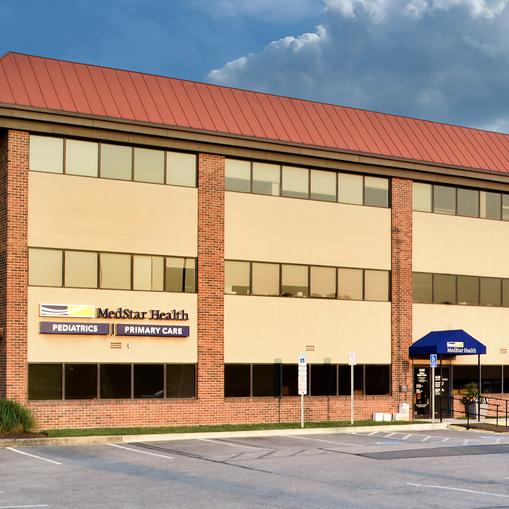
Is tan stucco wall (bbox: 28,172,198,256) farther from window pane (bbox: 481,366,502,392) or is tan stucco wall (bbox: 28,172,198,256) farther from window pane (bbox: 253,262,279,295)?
window pane (bbox: 481,366,502,392)

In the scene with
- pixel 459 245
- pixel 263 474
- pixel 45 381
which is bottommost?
pixel 263 474

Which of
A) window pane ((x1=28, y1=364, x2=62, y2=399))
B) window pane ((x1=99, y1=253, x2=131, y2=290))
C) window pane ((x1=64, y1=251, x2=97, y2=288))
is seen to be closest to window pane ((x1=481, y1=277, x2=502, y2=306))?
window pane ((x1=99, y1=253, x2=131, y2=290))

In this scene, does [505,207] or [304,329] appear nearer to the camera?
[304,329]

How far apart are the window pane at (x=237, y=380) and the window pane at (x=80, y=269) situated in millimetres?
5829

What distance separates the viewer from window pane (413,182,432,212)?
39469 millimetres

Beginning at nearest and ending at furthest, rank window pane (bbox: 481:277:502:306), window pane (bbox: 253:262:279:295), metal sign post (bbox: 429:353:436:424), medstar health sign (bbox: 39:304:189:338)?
medstar health sign (bbox: 39:304:189:338) → window pane (bbox: 253:262:279:295) → metal sign post (bbox: 429:353:436:424) → window pane (bbox: 481:277:502:306)

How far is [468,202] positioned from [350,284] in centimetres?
712

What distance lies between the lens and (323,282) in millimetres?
36875

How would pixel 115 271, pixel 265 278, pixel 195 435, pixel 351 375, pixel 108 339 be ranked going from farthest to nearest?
pixel 351 375 < pixel 265 278 < pixel 115 271 < pixel 108 339 < pixel 195 435

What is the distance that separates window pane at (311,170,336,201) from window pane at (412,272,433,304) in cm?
497

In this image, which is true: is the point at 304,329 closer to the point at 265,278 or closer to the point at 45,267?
the point at 265,278

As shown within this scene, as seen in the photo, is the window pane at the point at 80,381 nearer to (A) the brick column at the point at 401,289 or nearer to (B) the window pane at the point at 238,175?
(B) the window pane at the point at 238,175

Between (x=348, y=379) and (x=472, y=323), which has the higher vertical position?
(x=472, y=323)

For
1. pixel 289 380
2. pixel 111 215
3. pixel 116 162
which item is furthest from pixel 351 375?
pixel 116 162
